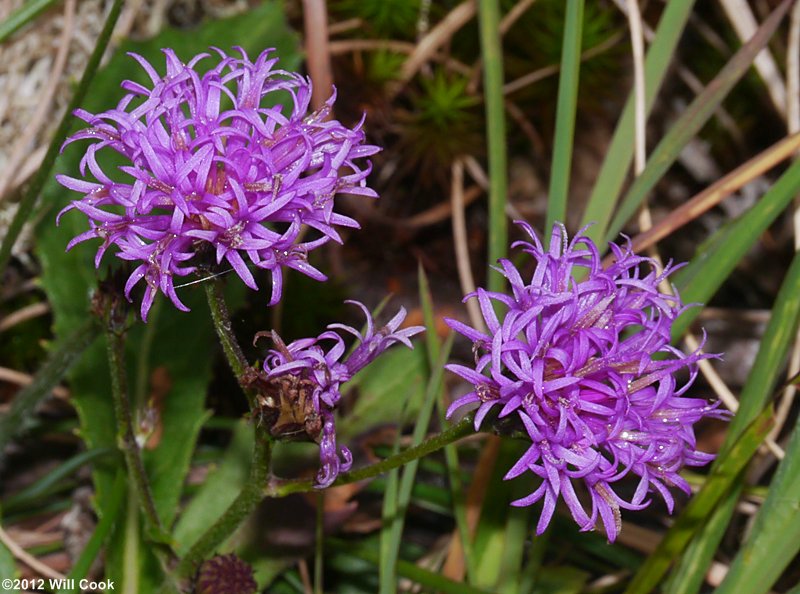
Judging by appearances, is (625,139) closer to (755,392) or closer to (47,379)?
(755,392)

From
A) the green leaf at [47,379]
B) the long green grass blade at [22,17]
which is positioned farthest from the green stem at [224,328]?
the long green grass blade at [22,17]

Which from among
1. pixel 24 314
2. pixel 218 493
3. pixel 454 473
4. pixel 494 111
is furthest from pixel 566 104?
pixel 24 314

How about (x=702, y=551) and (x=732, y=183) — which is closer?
(x=702, y=551)

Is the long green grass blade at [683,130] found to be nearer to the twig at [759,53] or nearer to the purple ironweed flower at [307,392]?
the twig at [759,53]

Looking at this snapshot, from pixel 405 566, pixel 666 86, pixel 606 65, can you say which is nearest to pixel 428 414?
pixel 405 566

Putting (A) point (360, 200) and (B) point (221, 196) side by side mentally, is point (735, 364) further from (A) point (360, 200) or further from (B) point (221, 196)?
(B) point (221, 196)

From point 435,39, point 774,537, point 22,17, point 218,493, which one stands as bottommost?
point 218,493

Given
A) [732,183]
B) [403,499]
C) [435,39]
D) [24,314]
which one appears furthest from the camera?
[435,39]
